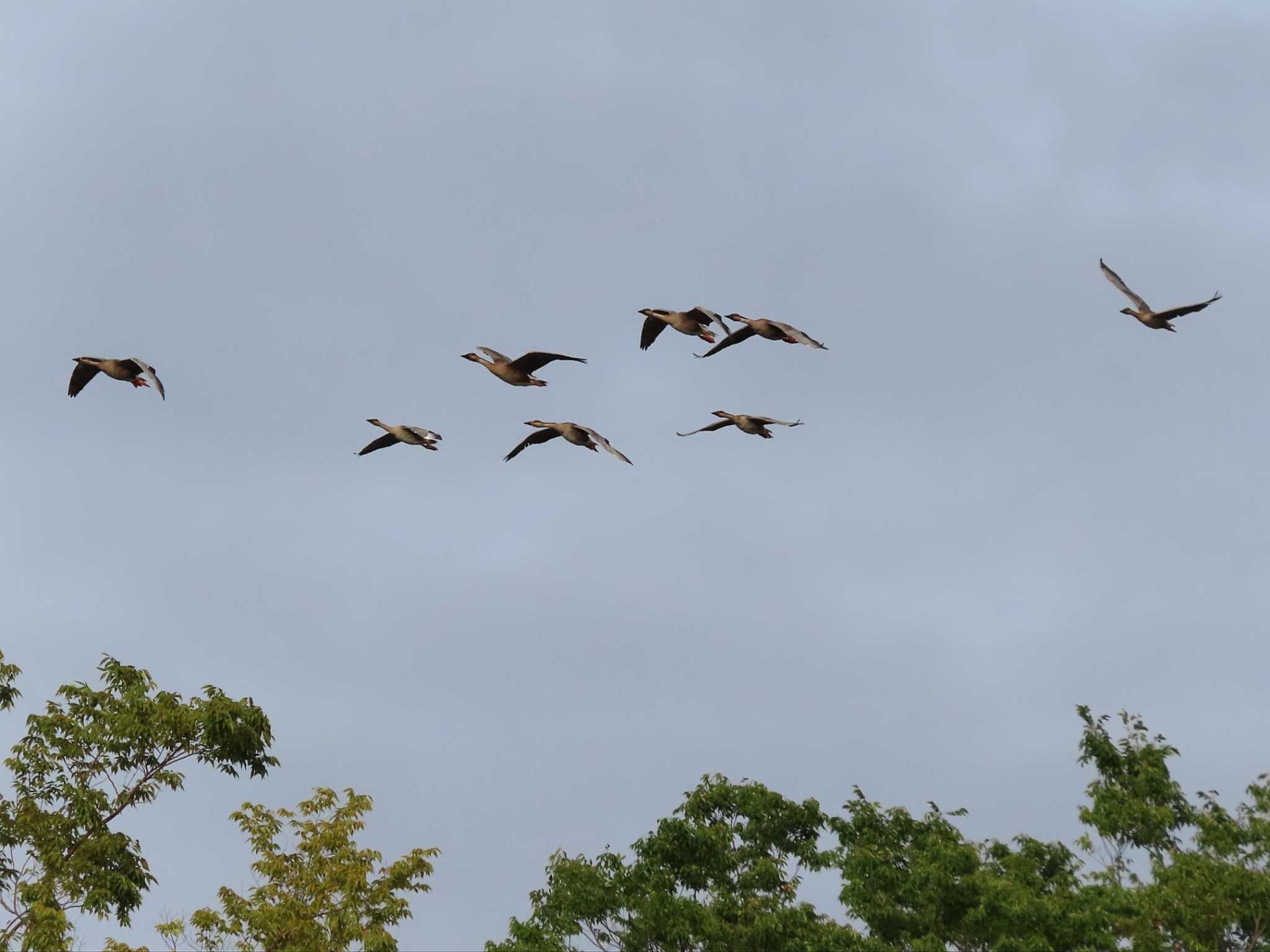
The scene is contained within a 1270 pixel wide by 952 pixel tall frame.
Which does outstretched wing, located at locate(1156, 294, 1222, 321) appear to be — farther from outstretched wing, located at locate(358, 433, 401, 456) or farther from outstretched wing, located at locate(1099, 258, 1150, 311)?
outstretched wing, located at locate(358, 433, 401, 456)

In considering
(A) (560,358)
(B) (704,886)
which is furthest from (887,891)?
(A) (560,358)

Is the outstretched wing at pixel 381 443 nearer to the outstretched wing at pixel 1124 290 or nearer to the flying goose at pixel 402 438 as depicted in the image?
the flying goose at pixel 402 438

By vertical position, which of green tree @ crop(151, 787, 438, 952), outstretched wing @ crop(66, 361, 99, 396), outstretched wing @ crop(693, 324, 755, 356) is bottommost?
green tree @ crop(151, 787, 438, 952)

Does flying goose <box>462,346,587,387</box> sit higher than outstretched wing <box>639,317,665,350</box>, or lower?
lower

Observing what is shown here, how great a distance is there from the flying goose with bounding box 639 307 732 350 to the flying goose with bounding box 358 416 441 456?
127 inches

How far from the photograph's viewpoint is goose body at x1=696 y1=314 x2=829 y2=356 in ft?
64.1

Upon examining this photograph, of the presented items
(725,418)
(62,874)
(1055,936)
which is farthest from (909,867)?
(62,874)

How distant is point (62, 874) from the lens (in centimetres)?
2083

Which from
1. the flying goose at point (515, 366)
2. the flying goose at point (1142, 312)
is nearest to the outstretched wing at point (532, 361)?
the flying goose at point (515, 366)

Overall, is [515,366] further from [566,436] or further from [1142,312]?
[1142,312]

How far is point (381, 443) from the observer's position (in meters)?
21.3

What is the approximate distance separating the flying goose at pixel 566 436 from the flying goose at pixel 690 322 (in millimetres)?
2110

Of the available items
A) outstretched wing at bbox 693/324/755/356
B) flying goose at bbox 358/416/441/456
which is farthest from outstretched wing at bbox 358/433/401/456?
outstretched wing at bbox 693/324/755/356

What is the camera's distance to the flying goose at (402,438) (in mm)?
20914
